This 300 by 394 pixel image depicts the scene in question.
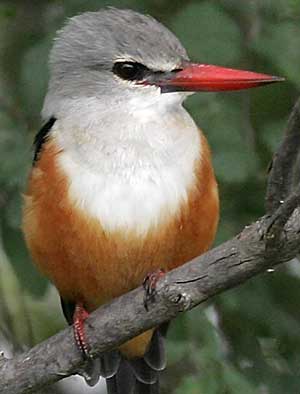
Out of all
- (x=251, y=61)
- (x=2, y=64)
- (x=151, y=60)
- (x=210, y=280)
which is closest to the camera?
(x=210, y=280)

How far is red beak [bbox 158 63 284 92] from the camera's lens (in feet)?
11.7

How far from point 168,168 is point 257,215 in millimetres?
440

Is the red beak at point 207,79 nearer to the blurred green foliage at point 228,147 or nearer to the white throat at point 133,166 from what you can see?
the white throat at point 133,166

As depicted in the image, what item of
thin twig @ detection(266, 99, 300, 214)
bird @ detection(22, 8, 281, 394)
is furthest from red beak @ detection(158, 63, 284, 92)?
thin twig @ detection(266, 99, 300, 214)

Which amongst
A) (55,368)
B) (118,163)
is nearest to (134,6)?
(118,163)

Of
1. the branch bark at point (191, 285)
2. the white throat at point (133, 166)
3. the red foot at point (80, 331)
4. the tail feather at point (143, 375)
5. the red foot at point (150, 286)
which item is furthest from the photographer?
the tail feather at point (143, 375)

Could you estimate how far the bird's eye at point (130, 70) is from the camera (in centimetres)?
366

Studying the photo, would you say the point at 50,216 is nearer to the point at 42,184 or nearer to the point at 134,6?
the point at 42,184

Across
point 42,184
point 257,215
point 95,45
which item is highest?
point 95,45

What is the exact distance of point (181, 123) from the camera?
368 centimetres

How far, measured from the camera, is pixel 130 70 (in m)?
3.68

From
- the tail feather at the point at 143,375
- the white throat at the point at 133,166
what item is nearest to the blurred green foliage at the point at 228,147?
the tail feather at the point at 143,375

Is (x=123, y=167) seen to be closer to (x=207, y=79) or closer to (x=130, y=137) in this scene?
(x=130, y=137)

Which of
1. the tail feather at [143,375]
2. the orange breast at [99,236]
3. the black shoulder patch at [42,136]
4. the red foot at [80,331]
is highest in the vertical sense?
the black shoulder patch at [42,136]
